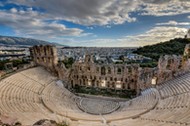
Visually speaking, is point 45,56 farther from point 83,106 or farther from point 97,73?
point 83,106

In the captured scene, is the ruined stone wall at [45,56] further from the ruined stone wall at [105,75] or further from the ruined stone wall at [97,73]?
the ruined stone wall at [105,75]

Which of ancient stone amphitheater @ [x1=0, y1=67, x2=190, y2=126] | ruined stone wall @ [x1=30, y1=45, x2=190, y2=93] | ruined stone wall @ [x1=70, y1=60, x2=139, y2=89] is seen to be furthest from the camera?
ruined stone wall @ [x1=70, y1=60, x2=139, y2=89]

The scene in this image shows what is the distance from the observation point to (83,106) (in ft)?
82.5

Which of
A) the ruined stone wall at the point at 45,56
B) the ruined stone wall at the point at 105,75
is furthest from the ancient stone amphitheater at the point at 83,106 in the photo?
the ruined stone wall at the point at 105,75

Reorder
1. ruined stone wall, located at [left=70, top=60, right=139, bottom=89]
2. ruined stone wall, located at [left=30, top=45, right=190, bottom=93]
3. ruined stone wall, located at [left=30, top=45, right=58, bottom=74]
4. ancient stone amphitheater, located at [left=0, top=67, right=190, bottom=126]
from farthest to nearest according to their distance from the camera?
ruined stone wall, located at [left=30, top=45, right=58, bottom=74] < ruined stone wall, located at [left=70, top=60, right=139, bottom=89] < ruined stone wall, located at [left=30, top=45, right=190, bottom=93] < ancient stone amphitheater, located at [left=0, top=67, right=190, bottom=126]

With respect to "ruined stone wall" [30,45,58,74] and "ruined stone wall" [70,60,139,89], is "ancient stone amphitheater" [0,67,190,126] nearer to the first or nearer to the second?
"ruined stone wall" [30,45,58,74]

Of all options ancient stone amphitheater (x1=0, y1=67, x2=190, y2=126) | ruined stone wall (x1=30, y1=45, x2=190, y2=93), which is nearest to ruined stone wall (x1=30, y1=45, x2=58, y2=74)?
ruined stone wall (x1=30, y1=45, x2=190, y2=93)

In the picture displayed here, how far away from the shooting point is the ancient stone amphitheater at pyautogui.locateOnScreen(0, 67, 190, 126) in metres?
14.8

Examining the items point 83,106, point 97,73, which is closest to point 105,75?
point 97,73

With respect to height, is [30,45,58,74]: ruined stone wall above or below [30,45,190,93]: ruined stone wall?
above

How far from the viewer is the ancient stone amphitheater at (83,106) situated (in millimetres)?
14836

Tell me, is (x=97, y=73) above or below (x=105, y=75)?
above

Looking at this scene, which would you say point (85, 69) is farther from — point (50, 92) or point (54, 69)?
point (50, 92)

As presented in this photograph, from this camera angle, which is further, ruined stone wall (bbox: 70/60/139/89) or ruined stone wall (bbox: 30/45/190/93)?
ruined stone wall (bbox: 70/60/139/89)
